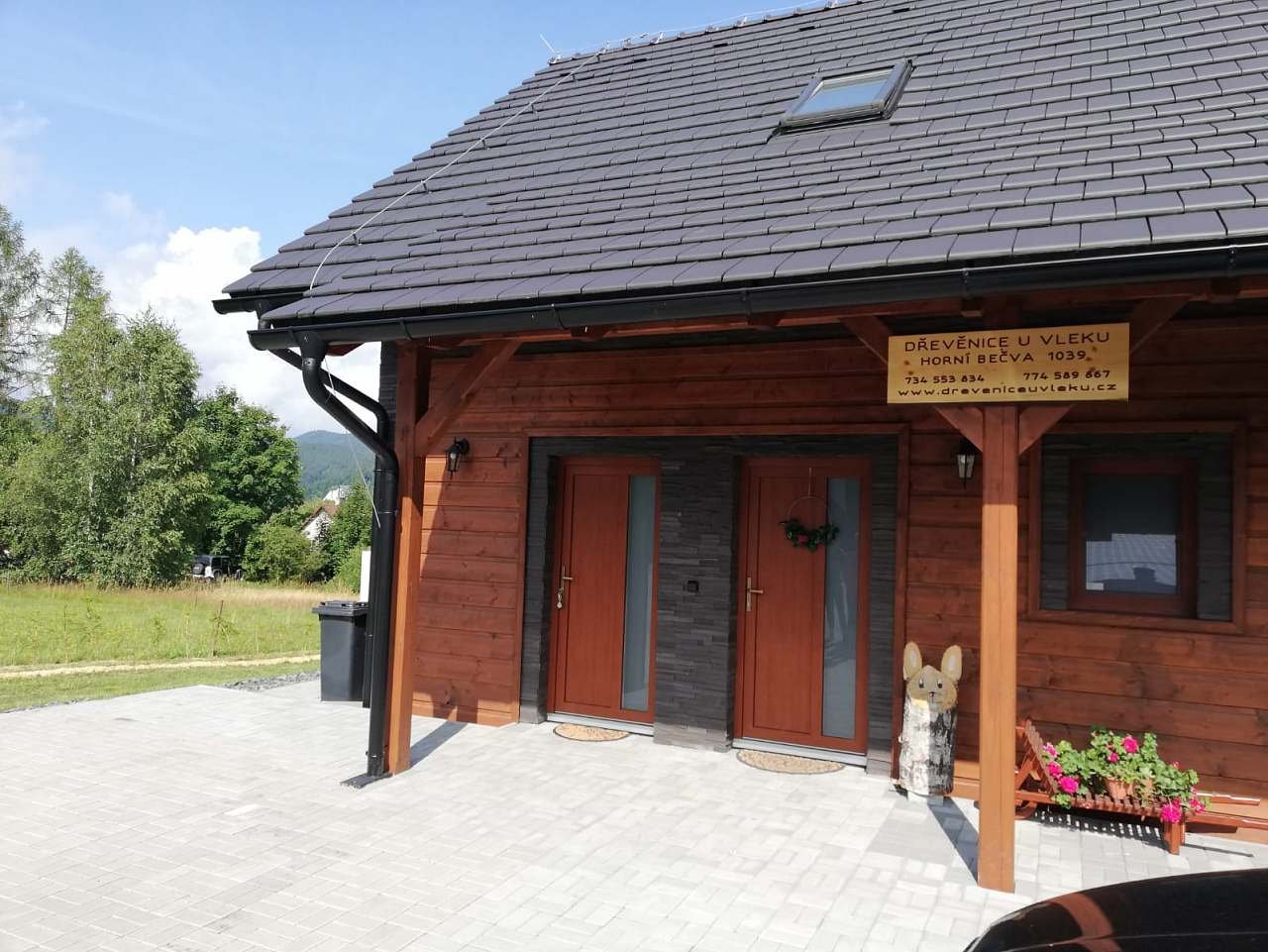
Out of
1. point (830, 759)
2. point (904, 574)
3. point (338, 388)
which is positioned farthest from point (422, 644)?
point (904, 574)

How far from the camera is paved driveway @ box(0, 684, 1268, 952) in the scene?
3.49 metres

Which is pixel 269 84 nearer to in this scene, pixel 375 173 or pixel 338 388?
pixel 375 173

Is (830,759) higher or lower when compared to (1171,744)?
lower

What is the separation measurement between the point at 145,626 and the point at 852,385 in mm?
12104

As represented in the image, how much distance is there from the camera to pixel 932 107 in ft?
19.6

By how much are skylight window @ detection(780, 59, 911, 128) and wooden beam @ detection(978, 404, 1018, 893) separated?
3110 mm

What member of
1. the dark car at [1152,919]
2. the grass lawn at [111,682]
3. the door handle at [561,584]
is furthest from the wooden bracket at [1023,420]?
the grass lawn at [111,682]

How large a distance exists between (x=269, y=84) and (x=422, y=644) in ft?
19.1

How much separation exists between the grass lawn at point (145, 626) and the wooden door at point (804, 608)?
5.72 m

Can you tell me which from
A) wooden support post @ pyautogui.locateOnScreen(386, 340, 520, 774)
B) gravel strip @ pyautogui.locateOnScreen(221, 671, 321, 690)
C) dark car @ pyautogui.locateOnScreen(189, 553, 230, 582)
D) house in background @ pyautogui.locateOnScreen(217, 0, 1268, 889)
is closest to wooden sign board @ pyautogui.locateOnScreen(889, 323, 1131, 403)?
house in background @ pyautogui.locateOnScreen(217, 0, 1268, 889)

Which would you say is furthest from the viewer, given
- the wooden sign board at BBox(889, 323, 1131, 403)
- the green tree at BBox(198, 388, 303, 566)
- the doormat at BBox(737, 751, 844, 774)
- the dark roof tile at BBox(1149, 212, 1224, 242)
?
the green tree at BBox(198, 388, 303, 566)

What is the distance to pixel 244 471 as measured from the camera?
47.6m

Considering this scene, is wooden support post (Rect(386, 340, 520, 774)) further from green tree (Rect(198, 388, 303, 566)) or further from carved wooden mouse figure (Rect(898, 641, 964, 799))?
green tree (Rect(198, 388, 303, 566))

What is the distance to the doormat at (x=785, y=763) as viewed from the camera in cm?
592
